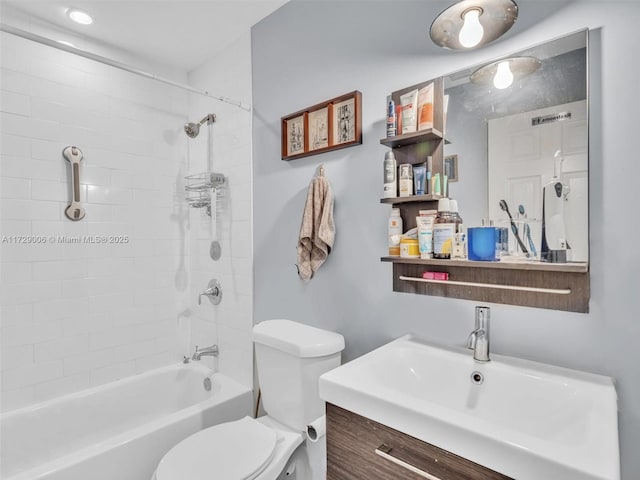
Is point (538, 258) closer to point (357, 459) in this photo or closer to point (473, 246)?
point (473, 246)

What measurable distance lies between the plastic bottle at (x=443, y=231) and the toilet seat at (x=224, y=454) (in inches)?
38.3

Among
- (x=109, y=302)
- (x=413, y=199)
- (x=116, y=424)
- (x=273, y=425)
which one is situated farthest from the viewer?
(x=109, y=302)

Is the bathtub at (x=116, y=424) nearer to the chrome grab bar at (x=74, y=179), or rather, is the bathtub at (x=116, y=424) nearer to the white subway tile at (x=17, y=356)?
the white subway tile at (x=17, y=356)

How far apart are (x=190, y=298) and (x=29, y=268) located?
95cm

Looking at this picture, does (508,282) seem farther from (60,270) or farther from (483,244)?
(60,270)

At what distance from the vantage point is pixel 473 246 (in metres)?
1.11

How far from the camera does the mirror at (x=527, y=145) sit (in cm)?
99

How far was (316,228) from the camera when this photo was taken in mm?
1576

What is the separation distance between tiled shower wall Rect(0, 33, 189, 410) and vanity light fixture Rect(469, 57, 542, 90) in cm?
206

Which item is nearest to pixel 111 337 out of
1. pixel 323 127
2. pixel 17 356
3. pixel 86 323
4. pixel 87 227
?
pixel 86 323

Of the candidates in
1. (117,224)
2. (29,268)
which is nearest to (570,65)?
(117,224)

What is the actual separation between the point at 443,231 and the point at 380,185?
0.37 meters

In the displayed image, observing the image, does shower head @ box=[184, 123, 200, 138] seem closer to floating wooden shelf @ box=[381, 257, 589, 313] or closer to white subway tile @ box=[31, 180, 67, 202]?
white subway tile @ box=[31, 180, 67, 202]

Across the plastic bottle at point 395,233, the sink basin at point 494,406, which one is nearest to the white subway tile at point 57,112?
the plastic bottle at point 395,233
